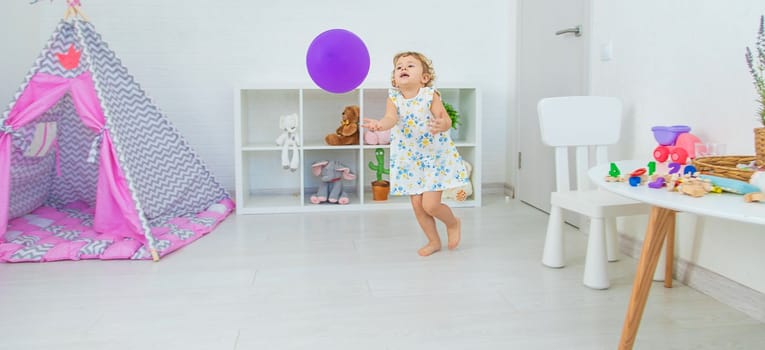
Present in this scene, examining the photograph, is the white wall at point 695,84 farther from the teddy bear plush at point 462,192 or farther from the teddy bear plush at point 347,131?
the teddy bear plush at point 347,131

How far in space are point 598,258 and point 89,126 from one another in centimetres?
219

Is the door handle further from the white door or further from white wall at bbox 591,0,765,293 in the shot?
white wall at bbox 591,0,765,293

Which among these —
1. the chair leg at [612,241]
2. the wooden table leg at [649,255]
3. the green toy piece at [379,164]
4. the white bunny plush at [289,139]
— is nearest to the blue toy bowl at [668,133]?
the chair leg at [612,241]

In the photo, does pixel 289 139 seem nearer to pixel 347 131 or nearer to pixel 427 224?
pixel 347 131

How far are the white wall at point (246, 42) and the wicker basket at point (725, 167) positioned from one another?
2.18 metres

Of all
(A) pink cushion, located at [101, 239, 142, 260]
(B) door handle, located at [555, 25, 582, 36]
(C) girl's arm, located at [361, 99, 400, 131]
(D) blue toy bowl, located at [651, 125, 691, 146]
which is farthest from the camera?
(B) door handle, located at [555, 25, 582, 36]

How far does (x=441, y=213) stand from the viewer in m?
2.65

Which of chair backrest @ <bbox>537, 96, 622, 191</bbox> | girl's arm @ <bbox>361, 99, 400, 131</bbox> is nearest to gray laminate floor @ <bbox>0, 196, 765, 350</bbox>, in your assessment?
chair backrest @ <bbox>537, 96, 622, 191</bbox>

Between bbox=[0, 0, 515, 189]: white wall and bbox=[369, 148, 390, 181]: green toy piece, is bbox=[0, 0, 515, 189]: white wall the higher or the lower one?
the higher one

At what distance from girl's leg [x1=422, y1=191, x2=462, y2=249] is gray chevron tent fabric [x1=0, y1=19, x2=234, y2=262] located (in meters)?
1.11

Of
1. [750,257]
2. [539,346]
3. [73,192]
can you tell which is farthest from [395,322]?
[73,192]

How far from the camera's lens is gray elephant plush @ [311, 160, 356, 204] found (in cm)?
371

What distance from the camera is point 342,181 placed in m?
3.86

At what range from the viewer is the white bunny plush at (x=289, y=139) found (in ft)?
11.8
